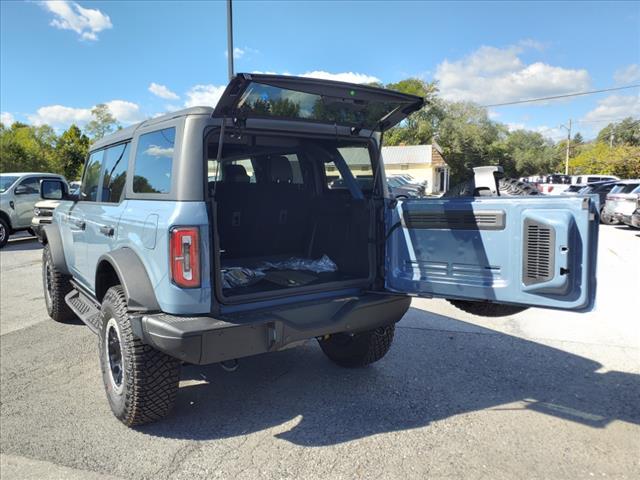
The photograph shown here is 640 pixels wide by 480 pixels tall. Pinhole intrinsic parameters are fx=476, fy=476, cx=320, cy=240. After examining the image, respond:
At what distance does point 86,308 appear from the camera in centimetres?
446

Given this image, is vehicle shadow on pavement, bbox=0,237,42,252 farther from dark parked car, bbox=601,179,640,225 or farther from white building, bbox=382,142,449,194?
white building, bbox=382,142,449,194

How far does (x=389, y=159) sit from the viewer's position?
43.7m

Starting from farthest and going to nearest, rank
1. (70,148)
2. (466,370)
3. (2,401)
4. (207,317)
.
A: (70,148) < (466,370) < (2,401) < (207,317)

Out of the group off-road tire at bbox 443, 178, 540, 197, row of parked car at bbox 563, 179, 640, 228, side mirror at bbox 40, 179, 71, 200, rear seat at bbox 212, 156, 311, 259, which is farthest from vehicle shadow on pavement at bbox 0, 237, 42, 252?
row of parked car at bbox 563, 179, 640, 228

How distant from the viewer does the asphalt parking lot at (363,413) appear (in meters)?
2.84

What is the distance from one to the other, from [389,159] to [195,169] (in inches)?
1652

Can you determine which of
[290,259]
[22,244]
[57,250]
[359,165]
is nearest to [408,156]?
[22,244]

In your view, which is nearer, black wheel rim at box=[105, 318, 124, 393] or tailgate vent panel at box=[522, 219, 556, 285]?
tailgate vent panel at box=[522, 219, 556, 285]

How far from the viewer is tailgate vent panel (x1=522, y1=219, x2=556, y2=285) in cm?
272

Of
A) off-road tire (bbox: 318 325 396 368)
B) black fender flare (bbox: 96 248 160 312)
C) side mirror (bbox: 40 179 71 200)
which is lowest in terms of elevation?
off-road tire (bbox: 318 325 396 368)

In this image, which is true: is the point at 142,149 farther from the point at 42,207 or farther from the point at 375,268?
the point at 42,207

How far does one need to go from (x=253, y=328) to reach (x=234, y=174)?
1.95 metres

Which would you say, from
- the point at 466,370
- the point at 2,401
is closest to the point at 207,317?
the point at 2,401

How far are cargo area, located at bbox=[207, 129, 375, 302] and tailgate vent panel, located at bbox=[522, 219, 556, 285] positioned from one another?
3.75ft
